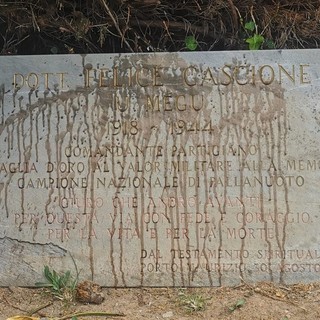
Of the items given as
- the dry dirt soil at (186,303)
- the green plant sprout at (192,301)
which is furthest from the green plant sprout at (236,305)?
the green plant sprout at (192,301)

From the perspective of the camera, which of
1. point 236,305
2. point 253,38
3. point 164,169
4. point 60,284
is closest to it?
point 236,305

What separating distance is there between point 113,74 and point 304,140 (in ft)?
4.27

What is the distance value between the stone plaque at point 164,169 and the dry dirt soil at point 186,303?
0.24 ft

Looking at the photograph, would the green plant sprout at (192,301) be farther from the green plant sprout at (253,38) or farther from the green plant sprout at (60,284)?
→ the green plant sprout at (253,38)

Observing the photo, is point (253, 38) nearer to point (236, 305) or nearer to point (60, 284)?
point (236, 305)

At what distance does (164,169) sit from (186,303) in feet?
2.75

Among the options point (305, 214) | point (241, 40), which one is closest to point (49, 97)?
point (241, 40)

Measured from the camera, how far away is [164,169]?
3729mm

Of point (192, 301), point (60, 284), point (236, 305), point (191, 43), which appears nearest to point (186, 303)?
point (192, 301)

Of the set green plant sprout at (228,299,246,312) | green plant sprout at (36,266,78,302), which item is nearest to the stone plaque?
green plant sprout at (36,266,78,302)

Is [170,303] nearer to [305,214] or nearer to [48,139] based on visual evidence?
[305,214]

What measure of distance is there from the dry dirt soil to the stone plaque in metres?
0.07

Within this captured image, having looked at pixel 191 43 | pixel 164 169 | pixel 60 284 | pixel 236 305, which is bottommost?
pixel 236 305

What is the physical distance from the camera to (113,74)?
3848 mm
